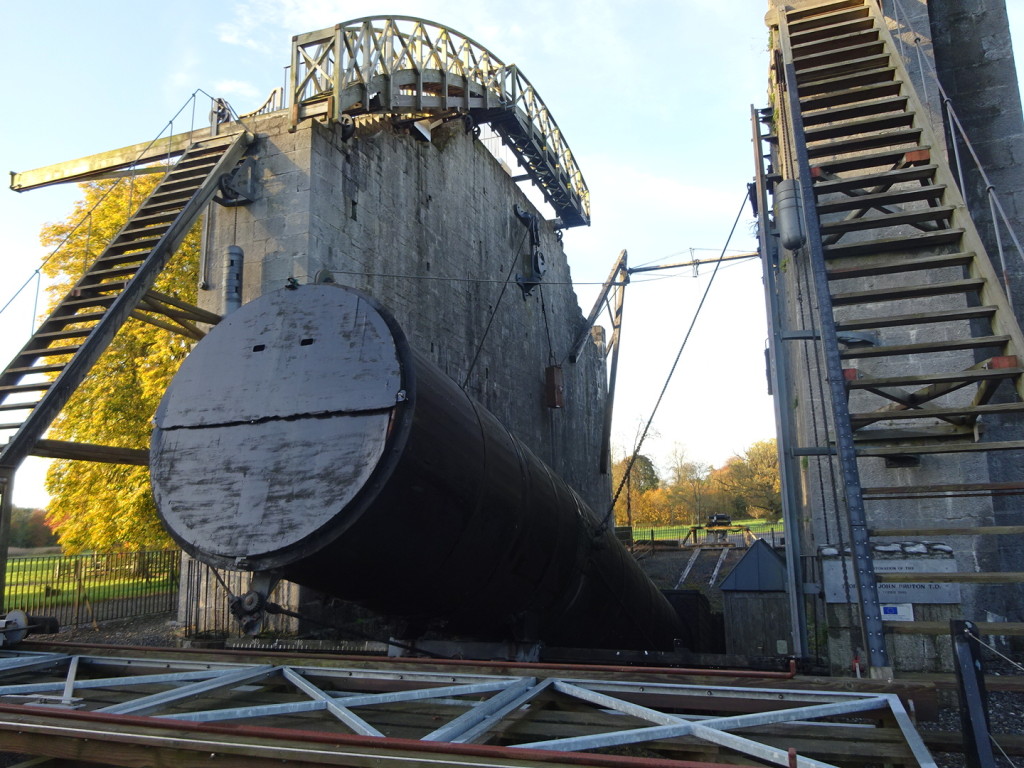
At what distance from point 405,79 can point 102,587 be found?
11263 mm

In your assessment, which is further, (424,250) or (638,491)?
(638,491)

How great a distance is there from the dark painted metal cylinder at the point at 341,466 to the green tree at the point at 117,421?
38.9 ft

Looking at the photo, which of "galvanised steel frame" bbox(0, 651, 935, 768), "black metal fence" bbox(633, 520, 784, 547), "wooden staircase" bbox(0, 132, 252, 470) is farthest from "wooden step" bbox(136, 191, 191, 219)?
"black metal fence" bbox(633, 520, 784, 547)

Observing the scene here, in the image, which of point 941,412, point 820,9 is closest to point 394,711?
point 941,412

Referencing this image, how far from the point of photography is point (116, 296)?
7.74 metres

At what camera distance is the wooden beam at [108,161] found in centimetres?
1009

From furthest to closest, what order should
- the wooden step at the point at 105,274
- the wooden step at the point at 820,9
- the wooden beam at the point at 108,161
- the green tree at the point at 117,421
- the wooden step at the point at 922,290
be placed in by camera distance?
1. the green tree at the point at 117,421
2. the wooden beam at the point at 108,161
3. the wooden step at the point at 820,9
4. the wooden step at the point at 105,274
5. the wooden step at the point at 922,290

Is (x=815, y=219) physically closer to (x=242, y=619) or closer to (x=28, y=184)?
(x=242, y=619)

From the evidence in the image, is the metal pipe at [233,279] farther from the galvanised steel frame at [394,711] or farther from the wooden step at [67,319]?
the galvanised steel frame at [394,711]

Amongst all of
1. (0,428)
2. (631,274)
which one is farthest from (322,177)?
(631,274)

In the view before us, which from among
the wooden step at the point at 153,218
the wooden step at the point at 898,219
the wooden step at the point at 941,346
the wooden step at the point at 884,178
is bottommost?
the wooden step at the point at 941,346

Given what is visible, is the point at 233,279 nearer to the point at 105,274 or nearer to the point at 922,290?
the point at 105,274

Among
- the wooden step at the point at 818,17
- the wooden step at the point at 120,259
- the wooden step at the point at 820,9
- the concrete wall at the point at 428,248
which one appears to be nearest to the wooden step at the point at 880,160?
the wooden step at the point at 818,17

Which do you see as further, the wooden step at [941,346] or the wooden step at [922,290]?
the wooden step at [922,290]
